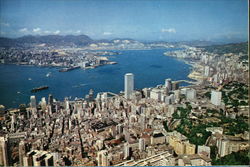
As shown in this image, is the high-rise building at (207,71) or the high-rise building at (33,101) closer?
the high-rise building at (33,101)

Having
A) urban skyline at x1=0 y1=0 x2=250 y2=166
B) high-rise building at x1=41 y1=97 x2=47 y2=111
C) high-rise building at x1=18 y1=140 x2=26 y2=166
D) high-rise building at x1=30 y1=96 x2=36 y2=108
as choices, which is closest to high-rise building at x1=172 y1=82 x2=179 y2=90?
urban skyline at x1=0 y1=0 x2=250 y2=166

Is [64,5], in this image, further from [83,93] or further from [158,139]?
[158,139]

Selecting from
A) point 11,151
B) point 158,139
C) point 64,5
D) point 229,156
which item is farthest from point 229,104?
point 11,151

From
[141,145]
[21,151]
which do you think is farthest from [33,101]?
[141,145]

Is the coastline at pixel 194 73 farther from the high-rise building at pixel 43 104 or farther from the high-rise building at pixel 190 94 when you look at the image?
the high-rise building at pixel 43 104

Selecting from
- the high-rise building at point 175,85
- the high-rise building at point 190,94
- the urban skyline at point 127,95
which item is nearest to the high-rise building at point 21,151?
the urban skyline at point 127,95

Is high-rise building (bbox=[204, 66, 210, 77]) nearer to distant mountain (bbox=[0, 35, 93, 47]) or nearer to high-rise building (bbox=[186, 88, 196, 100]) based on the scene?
high-rise building (bbox=[186, 88, 196, 100])
